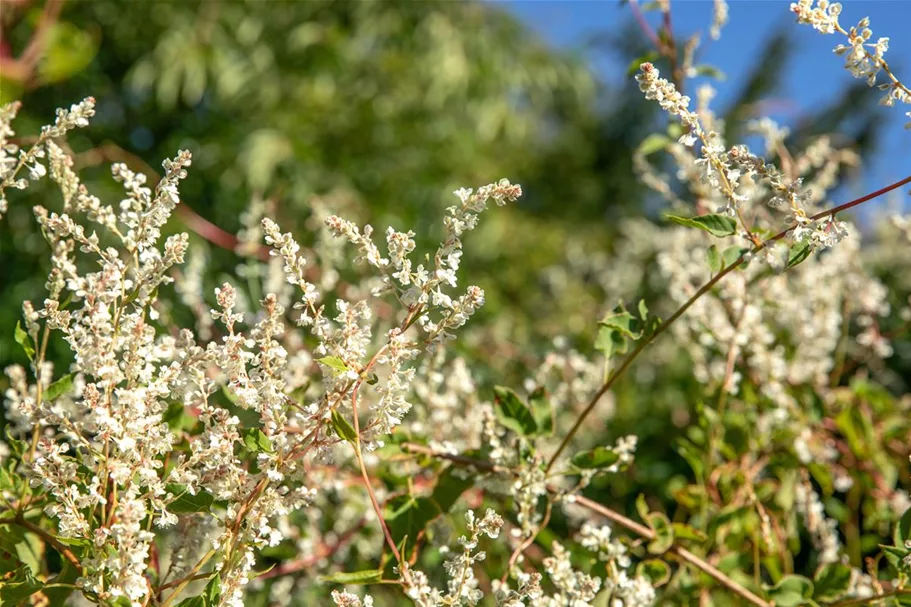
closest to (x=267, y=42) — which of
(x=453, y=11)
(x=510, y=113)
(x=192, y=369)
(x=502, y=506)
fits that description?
Result: (x=453, y=11)

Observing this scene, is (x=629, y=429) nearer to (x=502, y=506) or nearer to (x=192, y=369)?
(x=502, y=506)

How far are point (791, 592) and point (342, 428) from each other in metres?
0.47

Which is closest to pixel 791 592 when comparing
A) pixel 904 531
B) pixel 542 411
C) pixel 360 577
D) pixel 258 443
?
pixel 904 531

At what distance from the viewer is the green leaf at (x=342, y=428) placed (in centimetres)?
54

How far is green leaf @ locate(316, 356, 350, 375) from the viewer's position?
1.68ft

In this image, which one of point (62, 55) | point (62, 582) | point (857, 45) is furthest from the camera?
point (62, 55)

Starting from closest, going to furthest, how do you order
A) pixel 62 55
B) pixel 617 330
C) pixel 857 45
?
pixel 857 45
pixel 617 330
pixel 62 55

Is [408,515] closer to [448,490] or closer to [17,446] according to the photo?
[448,490]

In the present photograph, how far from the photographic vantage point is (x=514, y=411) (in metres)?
0.74

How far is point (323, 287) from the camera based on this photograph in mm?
1085

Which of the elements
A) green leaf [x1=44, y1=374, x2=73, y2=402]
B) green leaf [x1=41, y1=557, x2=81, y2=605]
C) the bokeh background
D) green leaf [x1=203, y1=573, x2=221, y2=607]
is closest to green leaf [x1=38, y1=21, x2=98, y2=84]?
the bokeh background

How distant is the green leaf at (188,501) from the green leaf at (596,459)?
322mm

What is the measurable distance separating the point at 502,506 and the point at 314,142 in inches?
82.9

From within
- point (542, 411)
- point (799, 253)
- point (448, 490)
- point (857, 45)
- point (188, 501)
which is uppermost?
point (857, 45)
